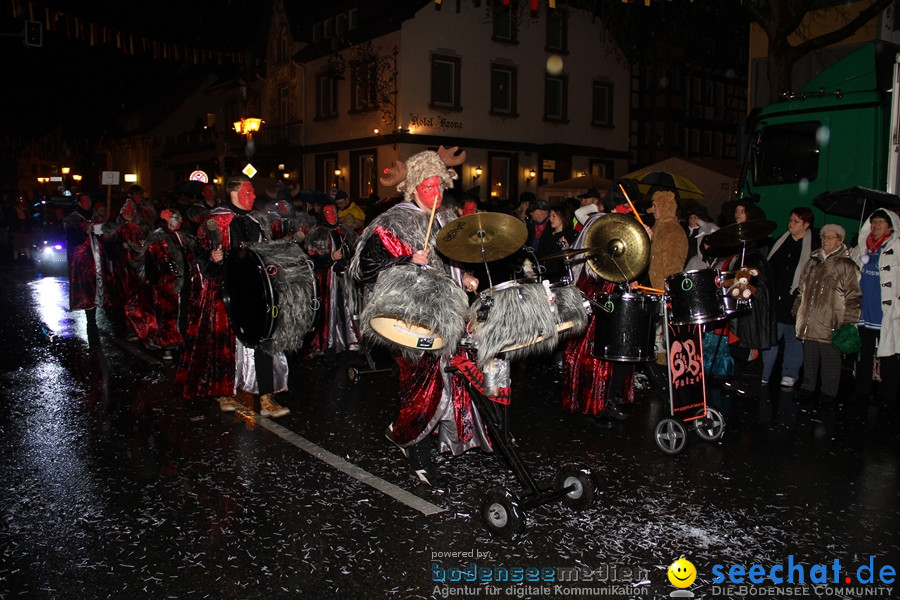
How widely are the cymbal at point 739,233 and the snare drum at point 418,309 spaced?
2.60 meters

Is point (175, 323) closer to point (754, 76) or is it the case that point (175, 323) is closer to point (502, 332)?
point (502, 332)

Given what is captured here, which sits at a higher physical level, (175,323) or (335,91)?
(335,91)

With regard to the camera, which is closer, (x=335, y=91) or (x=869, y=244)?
(x=869, y=244)

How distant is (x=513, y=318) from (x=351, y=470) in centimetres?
195

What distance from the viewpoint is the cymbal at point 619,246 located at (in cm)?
515

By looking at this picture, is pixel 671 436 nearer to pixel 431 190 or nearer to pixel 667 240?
pixel 667 240

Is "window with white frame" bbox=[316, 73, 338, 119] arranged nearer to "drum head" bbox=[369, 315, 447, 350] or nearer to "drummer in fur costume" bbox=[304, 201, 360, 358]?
"drummer in fur costume" bbox=[304, 201, 360, 358]

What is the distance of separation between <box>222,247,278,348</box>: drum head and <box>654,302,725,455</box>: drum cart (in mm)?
3081

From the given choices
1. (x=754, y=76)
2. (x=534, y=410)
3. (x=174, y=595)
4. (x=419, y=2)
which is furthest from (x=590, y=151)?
(x=174, y=595)

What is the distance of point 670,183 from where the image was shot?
11.1m

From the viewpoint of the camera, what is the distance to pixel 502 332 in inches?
151

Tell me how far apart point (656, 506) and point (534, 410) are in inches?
91.9

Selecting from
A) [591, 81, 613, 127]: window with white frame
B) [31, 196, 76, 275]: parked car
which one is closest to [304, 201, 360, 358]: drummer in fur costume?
[31, 196, 76, 275]: parked car

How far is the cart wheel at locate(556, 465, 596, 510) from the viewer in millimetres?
4266
